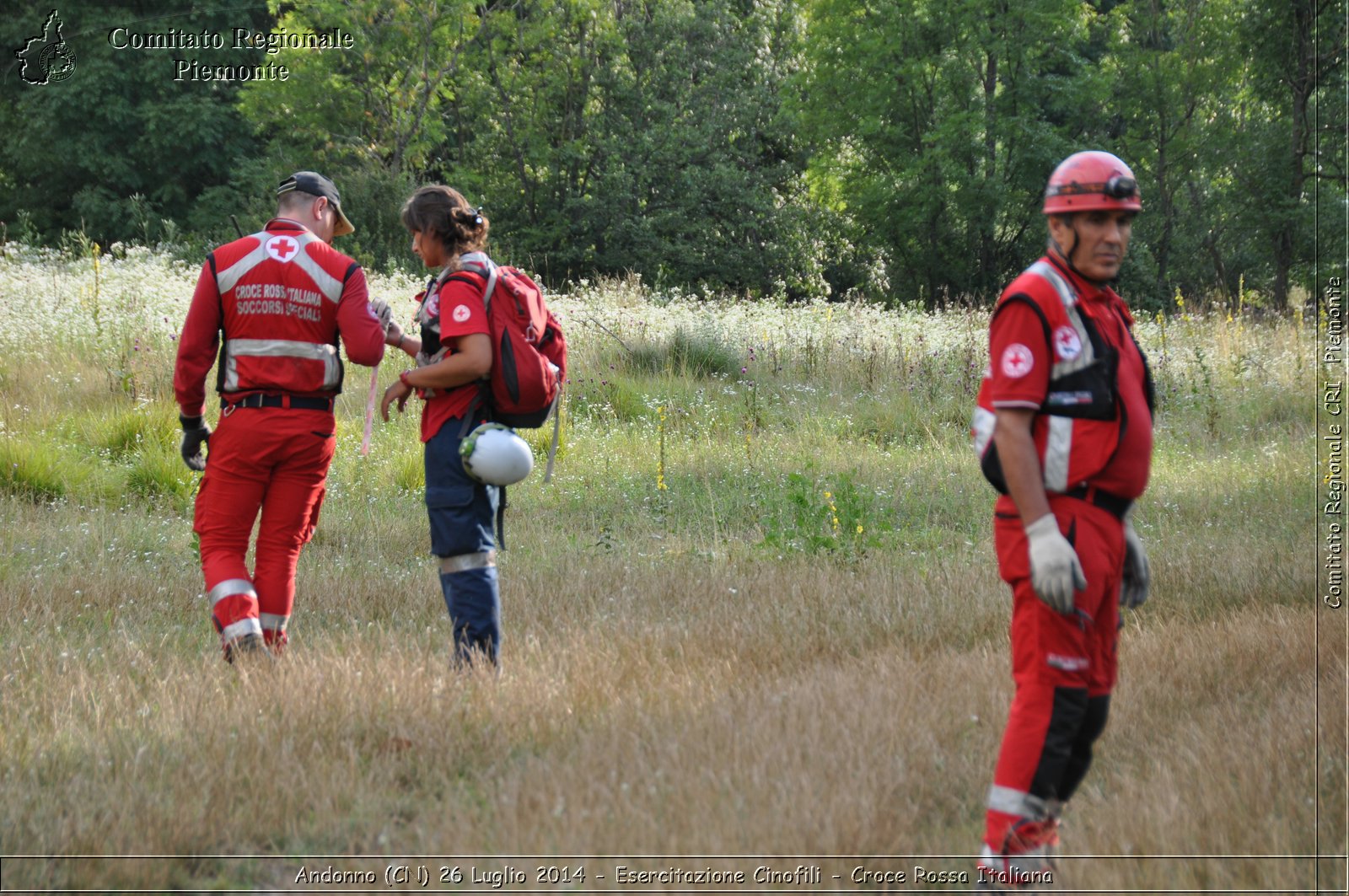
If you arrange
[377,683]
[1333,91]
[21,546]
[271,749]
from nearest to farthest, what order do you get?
[271,749]
[377,683]
[21,546]
[1333,91]

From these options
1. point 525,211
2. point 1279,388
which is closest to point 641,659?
point 1279,388

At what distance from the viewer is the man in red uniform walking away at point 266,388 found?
16.9ft

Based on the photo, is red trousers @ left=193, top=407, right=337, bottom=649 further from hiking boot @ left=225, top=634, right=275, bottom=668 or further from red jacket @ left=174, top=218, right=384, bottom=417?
red jacket @ left=174, top=218, right=384, bottom=417

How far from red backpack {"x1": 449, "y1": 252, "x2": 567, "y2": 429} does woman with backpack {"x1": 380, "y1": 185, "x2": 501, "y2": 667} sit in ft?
0.07

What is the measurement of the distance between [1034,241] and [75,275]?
24.9 m

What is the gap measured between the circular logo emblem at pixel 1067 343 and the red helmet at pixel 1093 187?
0.34 m

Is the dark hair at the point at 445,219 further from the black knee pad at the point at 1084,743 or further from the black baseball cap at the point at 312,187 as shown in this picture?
the black knee pad at the point at 1084,743

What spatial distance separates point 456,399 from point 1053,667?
2633 mm

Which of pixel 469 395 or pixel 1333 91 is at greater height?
pixel 1333 91

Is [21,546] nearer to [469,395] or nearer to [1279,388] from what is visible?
[469,395]

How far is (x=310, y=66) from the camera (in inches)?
1112

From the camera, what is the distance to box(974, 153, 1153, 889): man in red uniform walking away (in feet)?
10.3

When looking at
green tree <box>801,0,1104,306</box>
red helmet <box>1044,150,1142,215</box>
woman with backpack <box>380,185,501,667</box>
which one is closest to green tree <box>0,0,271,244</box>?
green tree <box>801,0,1104,306</box>

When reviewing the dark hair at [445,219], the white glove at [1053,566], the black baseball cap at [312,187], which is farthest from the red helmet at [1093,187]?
the black baseball cap at [312,187]
